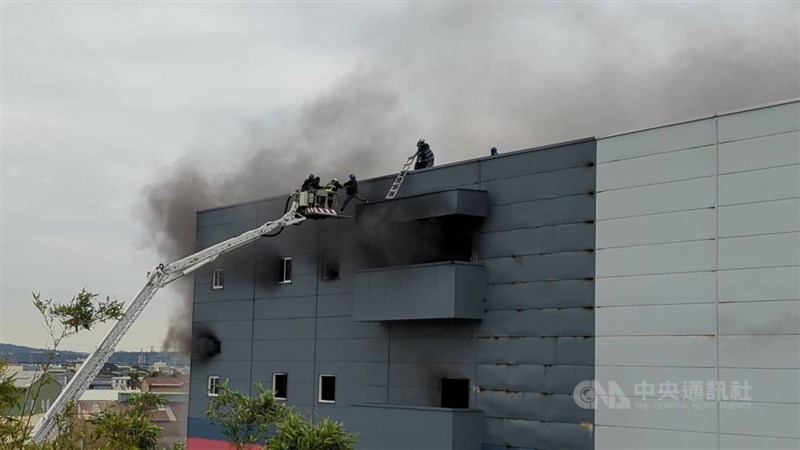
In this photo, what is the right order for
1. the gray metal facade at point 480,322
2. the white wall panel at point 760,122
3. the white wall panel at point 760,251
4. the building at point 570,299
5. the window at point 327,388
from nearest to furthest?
the white wall panel at point 760,251 → the white wall panel at point 760,122 → the building at point 570,299 → the gray metal facade at point 480,322 → the window at point 327,388

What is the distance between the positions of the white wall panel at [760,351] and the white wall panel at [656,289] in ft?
2.87

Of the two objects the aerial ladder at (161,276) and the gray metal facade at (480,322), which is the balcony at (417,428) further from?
the aerial ladder at (161,276)

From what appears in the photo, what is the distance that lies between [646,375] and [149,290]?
13534mm

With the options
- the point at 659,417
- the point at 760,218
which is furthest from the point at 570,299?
the point at 760,218

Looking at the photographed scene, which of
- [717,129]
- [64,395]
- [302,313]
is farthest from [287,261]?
[717,129]

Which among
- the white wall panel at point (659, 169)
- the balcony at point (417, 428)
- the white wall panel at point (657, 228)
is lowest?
the balcony at point (417, 428)

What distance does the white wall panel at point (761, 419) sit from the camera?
1555 centimetres

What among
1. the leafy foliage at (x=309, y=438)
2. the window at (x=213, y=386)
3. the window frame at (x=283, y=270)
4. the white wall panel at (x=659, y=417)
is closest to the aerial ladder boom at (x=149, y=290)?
the window frame at (x=283, y=270)

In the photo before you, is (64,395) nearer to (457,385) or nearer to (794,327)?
(457,385)

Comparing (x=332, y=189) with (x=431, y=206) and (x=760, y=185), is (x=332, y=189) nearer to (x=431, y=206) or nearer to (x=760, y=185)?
(x=431, y=206)

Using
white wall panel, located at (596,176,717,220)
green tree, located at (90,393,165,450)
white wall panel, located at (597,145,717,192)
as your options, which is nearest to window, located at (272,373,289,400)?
green tree, located at (90,393,165,450)

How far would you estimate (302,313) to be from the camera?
2630 centimetres

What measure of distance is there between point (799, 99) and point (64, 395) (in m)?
18.3

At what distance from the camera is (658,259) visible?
1784 centimetres
